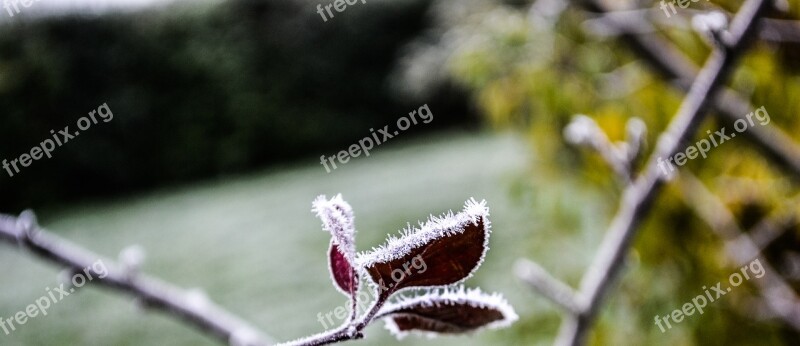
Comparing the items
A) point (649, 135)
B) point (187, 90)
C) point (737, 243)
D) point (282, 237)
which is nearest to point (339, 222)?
point (737, 243)

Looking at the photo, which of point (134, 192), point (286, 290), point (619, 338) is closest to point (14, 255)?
point (134, 192)

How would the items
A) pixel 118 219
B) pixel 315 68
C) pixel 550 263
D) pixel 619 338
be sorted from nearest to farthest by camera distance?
pixel 619 338, pixel 550 263, pixel 118 219, pixel 315 68

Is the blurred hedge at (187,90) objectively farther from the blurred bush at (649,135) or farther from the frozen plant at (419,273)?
the frozen plant at (419,273)

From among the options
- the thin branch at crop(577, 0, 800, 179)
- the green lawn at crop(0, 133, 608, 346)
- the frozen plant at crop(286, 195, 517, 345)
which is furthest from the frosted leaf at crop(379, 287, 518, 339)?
the green lawn at crop(0, 133, 608, 346)

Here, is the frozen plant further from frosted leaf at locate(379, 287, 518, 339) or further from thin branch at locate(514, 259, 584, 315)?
thin branch at locate(514, 259, 584, 315)

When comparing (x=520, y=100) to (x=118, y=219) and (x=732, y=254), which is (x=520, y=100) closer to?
(x=732, y=254)

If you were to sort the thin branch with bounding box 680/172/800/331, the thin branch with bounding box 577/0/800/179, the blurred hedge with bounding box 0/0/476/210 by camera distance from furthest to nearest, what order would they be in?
the blurred hedge with bounding box 0/0/476/210 → the thin branch with bounding box 680/172/800/331 → the thin branch with bounding box 577/0/800/179

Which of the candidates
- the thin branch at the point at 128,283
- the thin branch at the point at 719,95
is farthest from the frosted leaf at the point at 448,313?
the thin branch at the point at 719,95

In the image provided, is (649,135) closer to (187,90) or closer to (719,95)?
(719,95)
